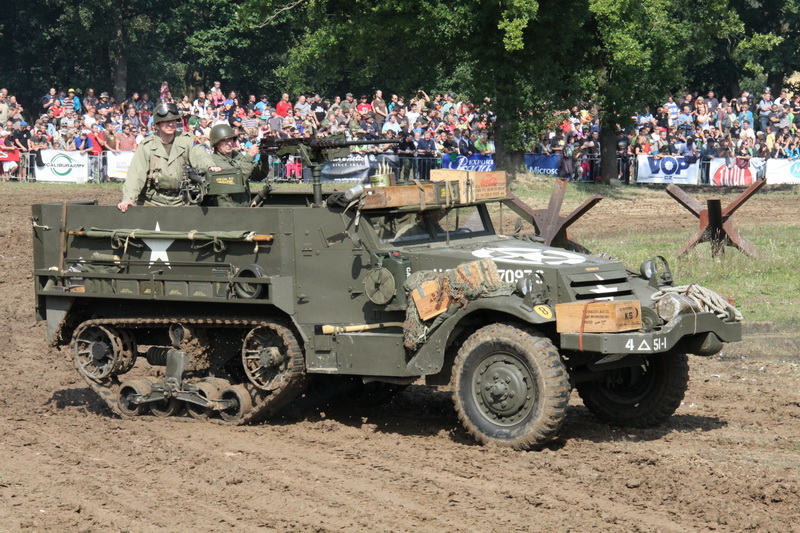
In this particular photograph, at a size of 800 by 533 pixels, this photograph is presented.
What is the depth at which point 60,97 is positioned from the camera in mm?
33188

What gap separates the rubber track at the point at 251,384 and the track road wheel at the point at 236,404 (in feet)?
0.12

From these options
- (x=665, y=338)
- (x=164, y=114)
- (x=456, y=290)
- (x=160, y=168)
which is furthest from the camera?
(x=164, y=114)

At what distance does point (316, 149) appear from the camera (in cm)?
1152

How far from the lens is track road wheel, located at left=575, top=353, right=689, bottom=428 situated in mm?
10680

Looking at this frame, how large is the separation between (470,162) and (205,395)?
2048 centimetres

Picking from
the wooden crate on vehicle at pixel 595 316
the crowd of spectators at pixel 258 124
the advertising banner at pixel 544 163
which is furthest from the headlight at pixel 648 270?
the advertising banner at pixel 544 163

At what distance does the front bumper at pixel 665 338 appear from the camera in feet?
31.0

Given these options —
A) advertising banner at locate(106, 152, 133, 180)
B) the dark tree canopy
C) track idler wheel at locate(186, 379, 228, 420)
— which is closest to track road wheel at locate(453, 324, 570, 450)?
track idler wheel at locate(186, 379, 228, 420)

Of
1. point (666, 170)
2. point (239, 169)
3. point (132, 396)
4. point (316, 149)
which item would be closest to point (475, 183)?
point (316, 149)

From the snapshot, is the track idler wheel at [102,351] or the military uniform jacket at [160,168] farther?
the military uniform jacket at [160,168]

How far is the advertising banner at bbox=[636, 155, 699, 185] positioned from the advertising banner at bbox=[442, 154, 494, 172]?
200 inches

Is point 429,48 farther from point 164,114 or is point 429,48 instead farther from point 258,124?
point 164,114

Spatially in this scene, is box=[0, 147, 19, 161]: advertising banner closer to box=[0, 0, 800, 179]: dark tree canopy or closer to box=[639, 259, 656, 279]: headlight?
box=[0, 0, 800, 179]: dark tree canopy

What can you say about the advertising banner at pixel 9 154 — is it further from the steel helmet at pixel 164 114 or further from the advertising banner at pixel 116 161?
the steel helmet at pixel 164 114
